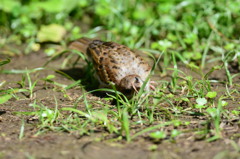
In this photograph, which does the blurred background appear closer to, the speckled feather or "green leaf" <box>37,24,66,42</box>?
"green leaf" <box>37,24,66,42</box>

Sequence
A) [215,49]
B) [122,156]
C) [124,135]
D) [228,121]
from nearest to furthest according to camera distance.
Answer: [122,156] → [124,135] → [228,121] → [215,49]

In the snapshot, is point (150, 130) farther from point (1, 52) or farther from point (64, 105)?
point (1, 52)

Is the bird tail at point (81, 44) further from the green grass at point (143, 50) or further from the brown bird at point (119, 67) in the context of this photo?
the brown bird at point (119, 67)

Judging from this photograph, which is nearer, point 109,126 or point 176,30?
point 109,126

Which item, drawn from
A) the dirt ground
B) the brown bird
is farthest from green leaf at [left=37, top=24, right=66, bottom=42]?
the dirt ground

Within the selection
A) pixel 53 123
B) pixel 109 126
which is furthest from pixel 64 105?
pixel 109 126

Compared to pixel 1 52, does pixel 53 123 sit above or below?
below

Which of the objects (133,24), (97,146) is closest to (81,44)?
(133,24)

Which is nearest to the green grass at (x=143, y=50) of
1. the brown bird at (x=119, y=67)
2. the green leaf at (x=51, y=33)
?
the green leaf at (x=51, y=33)

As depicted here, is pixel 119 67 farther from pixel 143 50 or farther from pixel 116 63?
pixel 143 50
